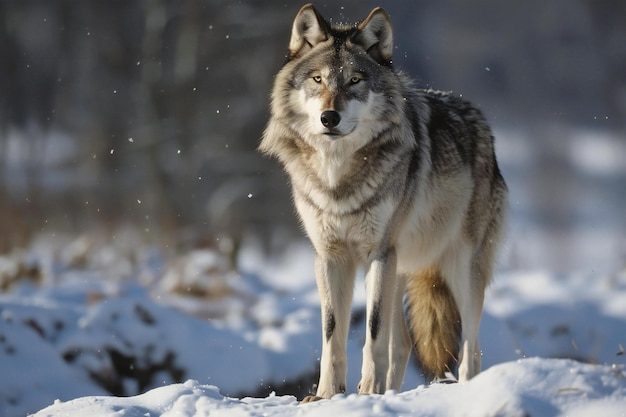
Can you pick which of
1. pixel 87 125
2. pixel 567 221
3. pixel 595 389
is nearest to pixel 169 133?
pixel 87 125

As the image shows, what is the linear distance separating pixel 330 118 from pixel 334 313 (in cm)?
89

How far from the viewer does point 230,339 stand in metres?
6.24

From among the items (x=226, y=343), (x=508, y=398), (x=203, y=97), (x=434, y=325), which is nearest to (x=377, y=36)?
(x=434, y=325)

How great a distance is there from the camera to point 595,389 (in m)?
2.61

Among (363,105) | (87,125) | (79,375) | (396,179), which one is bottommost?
(79,375)

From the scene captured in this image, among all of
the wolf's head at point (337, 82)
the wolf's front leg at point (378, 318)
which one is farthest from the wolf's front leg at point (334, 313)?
the wolf's head at point (337, 82)

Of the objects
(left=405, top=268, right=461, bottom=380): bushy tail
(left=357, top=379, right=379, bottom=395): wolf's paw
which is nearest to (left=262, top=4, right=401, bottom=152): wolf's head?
(left=357, top=379, right=379, bottom=395): wolf's paw

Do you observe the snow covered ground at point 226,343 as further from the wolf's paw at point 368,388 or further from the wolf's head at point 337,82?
the wolf's head at point 337,82

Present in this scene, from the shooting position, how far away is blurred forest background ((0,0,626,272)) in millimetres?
14133

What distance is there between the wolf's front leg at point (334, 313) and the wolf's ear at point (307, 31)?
1.00 meters

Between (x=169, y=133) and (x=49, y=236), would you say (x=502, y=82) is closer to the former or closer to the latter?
(x=169, y=133)

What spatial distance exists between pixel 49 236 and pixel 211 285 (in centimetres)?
521

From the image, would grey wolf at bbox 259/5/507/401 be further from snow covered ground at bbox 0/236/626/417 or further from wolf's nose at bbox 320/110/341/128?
snow covered ground at bbox 0/236/626/417

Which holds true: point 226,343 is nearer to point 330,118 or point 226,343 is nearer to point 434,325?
point 434,325
